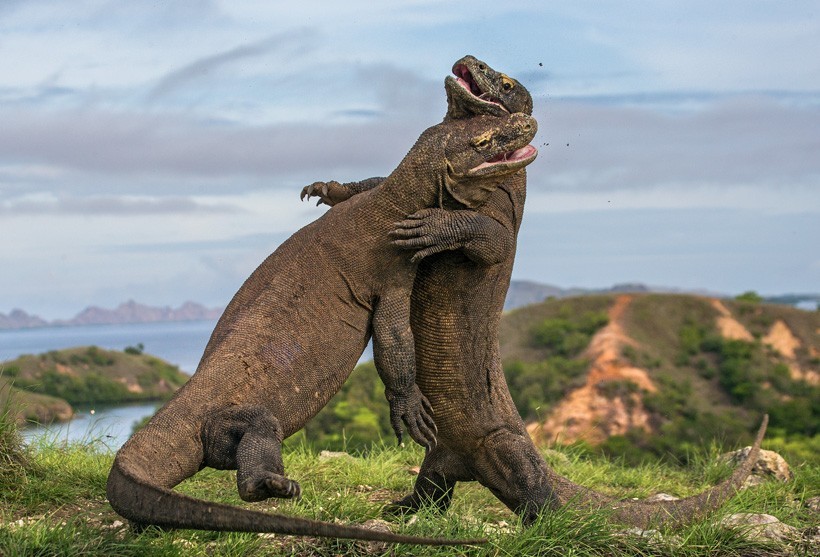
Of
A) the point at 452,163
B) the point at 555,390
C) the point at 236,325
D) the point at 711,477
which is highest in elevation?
the point at 452,163

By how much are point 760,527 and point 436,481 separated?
96.4 inches

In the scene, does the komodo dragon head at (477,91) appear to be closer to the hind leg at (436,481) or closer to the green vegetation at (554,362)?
the hind leg at (436,481)

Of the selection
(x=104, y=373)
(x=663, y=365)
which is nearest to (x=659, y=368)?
(x=663, y=365)

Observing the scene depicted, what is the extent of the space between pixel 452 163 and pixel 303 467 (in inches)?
169

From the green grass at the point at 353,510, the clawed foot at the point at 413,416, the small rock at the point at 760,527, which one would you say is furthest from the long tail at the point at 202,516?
the small rock at the point at 760,527

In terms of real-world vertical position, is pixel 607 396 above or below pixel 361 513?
below

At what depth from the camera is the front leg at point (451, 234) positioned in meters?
6.48

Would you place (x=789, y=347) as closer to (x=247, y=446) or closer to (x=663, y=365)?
(x=663, y=365)

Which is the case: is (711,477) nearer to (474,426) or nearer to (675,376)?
(474,426)

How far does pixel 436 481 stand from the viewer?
8.12 meters

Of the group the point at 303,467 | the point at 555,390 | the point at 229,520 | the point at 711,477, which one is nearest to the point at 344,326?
the point at 229,520

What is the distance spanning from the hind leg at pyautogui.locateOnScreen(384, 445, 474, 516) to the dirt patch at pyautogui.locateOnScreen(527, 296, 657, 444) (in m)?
24.8

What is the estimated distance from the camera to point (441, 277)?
7.03 meters

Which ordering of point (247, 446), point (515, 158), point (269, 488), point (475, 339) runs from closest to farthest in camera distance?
1. point (269, 488)
2. point (247, 446)
3. point (515, 158)
4. point (475, 339)
